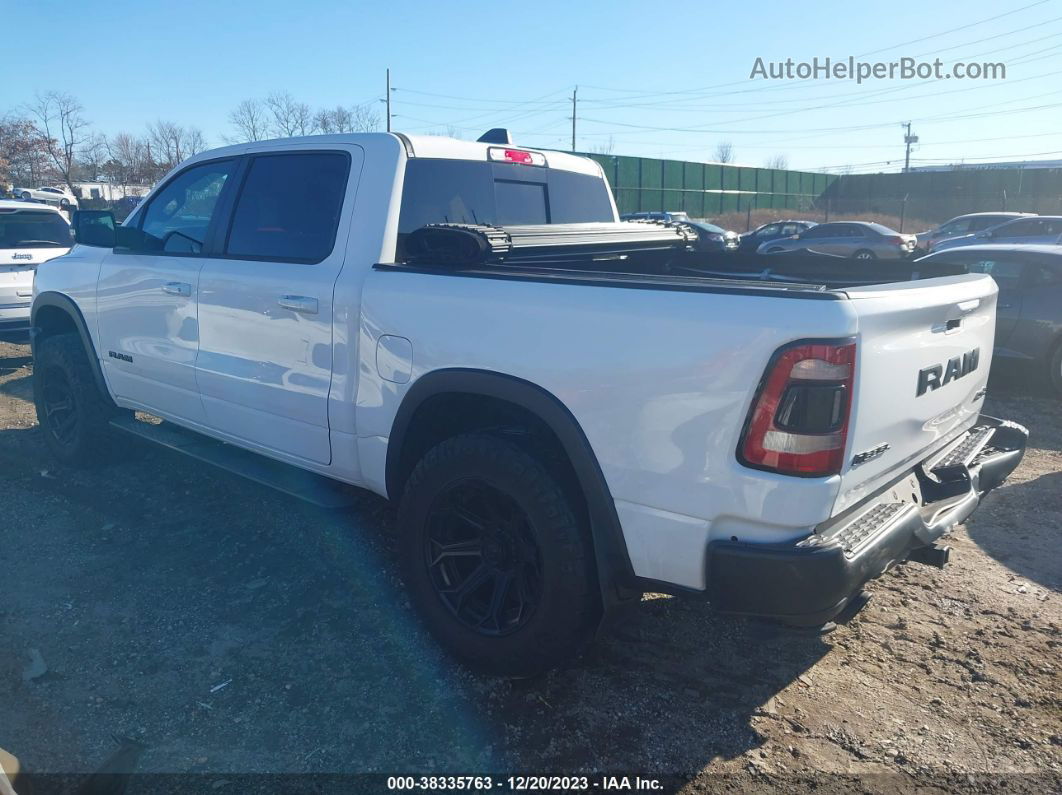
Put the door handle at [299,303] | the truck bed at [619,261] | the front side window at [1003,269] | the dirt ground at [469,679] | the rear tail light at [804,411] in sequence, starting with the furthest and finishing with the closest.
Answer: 1. the front side window at [1003,269]
2. the door handle at [299,303]
3. the truck bed at [619,261]
4. the dirt ground at [469,679]
5. the rear tail light at [804,411]

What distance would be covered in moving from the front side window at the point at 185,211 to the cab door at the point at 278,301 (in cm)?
27

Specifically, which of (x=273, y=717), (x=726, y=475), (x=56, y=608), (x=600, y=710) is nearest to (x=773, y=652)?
(x=600, y=710)

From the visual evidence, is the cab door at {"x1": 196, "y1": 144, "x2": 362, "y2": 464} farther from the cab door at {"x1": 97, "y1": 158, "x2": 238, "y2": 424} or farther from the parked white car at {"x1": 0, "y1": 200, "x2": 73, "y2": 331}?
the parked white car at {"x1": 0, "y1": 200, "x2": 73, "y2": 331}

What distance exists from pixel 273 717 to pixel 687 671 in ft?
5.19

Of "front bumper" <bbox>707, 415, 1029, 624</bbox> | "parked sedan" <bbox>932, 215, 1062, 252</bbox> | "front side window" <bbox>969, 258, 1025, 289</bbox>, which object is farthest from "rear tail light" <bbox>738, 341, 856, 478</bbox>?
"parked sedan" <bbox>932, 215, 1062, 252</bbox>

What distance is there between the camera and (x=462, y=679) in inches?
127

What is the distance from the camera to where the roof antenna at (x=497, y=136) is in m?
4.70

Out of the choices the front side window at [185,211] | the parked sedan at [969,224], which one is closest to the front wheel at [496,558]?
the front side window at [185,211]

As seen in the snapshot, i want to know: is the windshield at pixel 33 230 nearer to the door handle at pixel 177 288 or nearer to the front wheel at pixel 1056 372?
the door handle at pixel 177 288

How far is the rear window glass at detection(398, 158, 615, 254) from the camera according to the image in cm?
372

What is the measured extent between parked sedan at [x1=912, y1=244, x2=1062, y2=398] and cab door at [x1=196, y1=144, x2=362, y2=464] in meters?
6.04

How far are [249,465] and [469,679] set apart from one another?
1.75 metres

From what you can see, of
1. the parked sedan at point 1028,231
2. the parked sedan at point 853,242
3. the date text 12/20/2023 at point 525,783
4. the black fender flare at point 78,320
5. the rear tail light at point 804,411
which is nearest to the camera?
the rear tail light at point 804,411

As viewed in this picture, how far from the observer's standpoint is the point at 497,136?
186 inches
